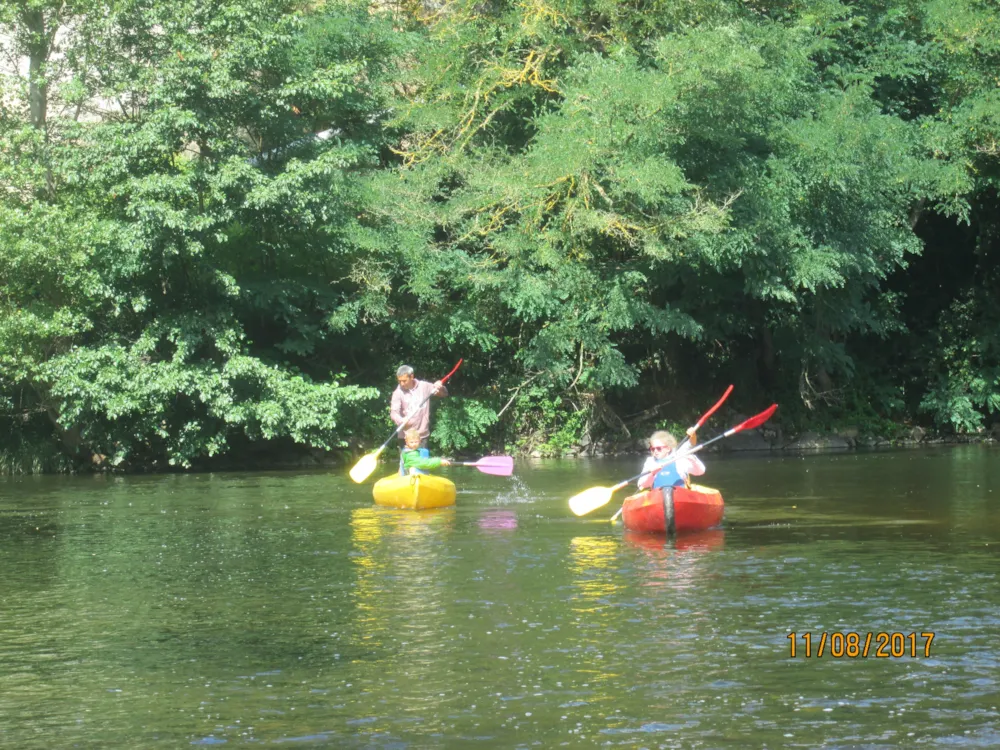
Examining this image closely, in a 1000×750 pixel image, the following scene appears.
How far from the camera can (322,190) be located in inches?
932

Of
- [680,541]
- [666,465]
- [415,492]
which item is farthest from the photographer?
[415,492]

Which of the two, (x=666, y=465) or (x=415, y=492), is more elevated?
(x=666, y=465)

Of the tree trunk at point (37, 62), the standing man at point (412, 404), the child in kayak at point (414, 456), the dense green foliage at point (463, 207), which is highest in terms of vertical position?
the tree trunk at point (37, 62)

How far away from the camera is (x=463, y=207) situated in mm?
25312

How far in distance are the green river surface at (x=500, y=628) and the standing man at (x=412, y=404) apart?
1.57 metres

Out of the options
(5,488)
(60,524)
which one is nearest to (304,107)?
(5,488)

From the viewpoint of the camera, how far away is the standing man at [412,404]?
17641 mm

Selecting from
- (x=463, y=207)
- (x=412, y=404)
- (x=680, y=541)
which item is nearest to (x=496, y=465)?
(x=412, y=404)

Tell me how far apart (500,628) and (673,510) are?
176 inches

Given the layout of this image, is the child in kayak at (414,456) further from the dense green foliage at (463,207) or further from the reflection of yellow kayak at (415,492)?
the dense green foliage at (463,207)

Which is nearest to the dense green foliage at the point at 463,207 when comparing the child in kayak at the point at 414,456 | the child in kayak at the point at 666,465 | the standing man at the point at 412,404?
the standing man at the point at 412,404

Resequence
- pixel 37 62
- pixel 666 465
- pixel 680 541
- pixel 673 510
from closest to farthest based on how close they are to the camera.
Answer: pixel 680 541 < pixel 673 510 < pixel 666 465 < pixel 37 62

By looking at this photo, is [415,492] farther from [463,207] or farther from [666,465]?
[463,207]

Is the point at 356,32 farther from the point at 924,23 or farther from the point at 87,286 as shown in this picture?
the point at 924,23
